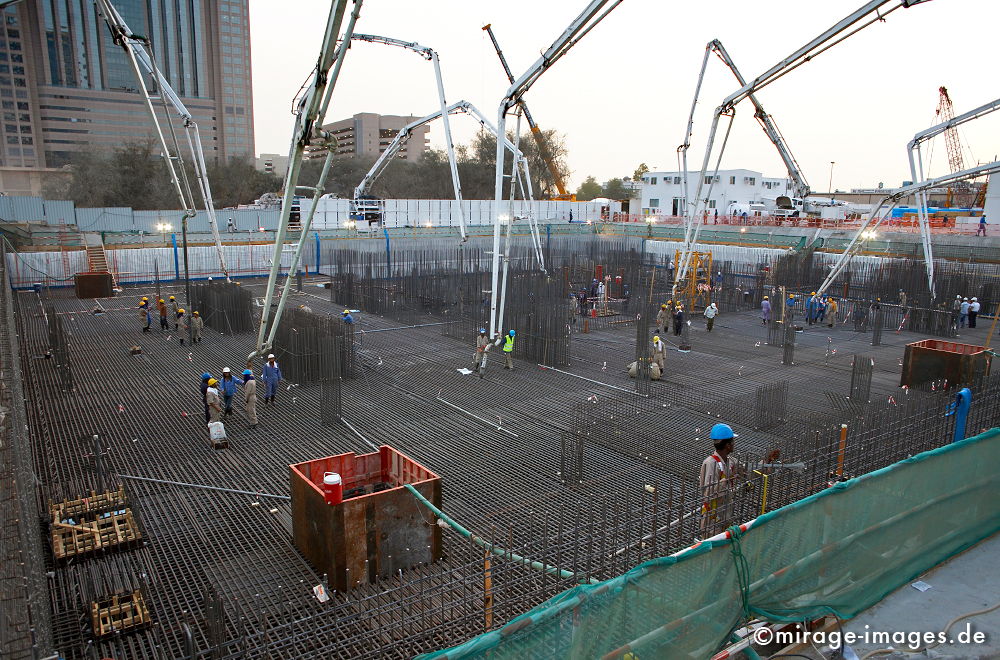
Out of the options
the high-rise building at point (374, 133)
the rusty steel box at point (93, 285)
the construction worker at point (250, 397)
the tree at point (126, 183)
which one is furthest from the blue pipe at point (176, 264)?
the high-rise building at point (374, 133)

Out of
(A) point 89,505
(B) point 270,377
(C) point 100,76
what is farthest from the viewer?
(C) point 100,76

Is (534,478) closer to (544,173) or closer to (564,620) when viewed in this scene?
(564,620)

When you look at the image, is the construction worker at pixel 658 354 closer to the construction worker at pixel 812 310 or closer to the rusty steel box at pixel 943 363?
the rusty steel box at pixel 943 363

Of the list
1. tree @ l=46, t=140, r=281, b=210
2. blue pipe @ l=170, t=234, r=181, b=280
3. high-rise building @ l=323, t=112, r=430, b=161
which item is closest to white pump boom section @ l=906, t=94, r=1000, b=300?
blue pipe @ l=170, t=234, r=181, b=280

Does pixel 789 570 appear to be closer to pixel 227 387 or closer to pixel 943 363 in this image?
pixel 227 387

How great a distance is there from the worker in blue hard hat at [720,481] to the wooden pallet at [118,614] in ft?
18.1

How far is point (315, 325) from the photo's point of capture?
15734mm

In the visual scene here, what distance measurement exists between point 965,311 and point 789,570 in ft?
72.7

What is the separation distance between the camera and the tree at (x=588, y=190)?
11488cm

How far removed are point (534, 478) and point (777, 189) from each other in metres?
75.6

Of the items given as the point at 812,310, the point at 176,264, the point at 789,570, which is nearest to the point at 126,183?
the point at 176,264

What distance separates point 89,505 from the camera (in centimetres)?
864

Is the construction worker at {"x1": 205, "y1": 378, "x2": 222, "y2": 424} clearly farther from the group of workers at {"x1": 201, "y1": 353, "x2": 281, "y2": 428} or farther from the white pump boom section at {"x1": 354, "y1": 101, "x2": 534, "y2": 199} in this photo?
the white pump boom section at {"x1": 354, "y1": 101, "x2": 534, "y2": 199}

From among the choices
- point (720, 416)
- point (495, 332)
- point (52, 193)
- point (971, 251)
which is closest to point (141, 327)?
point (495, 332)
